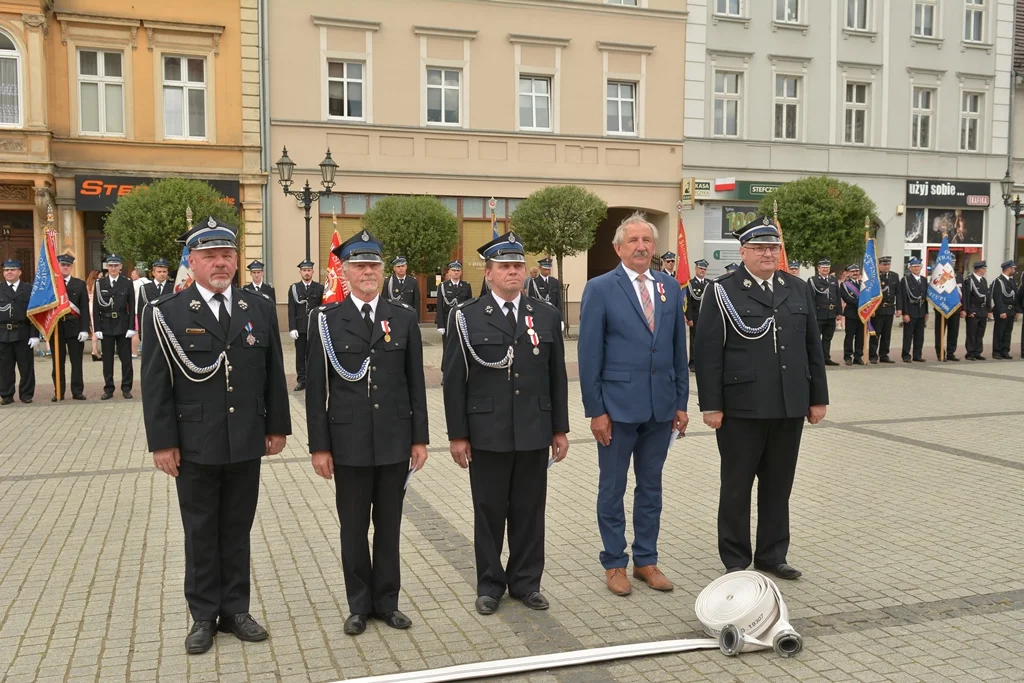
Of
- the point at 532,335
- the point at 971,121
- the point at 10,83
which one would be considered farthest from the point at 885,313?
the point at 10,83

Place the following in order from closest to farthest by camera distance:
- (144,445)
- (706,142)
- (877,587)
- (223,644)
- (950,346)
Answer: (223,644), (877,587), (144,445), (950,346), (706,142)

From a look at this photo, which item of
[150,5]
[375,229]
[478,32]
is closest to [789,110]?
[478,32]

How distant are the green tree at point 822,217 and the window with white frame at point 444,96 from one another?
9.34 m

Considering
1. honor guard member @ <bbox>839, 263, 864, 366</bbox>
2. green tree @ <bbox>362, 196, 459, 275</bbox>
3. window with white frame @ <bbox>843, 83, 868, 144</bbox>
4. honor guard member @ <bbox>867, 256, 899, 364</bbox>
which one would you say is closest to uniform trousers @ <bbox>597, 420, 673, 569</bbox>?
honor guard member @ <bbox>839, 263, 864, 366</bbox>

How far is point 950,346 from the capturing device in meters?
20.0

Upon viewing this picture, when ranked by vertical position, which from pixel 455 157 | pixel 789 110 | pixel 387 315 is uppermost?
pixel 789 110

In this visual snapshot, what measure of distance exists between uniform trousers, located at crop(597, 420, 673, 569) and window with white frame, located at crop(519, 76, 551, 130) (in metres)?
23.2

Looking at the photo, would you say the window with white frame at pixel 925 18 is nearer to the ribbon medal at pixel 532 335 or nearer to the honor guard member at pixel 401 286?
the honor guard member at pixel 401 286

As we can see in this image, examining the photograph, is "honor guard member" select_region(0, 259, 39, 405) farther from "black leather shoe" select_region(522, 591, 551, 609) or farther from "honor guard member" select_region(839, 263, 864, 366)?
"honor guard member" select_region(839, 263, 864, 366)

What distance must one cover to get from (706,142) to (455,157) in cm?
829

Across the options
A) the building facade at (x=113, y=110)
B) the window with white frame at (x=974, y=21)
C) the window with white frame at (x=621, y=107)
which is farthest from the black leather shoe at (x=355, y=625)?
the window with white frame at (x=974, y=21)

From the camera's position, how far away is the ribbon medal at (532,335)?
5.21 meters

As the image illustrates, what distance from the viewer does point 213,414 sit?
181 inches

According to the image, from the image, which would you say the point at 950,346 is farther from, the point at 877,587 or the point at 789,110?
the point at 877,587
